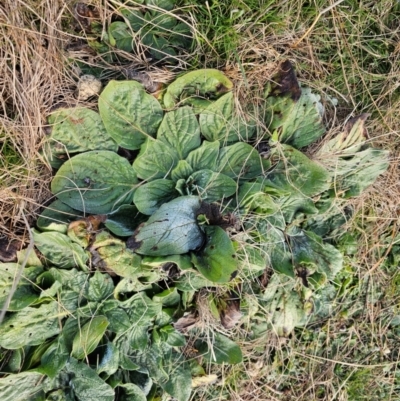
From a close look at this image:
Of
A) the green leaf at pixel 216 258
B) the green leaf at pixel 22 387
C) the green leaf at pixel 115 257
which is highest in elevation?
the green leaf at pixel 216 258

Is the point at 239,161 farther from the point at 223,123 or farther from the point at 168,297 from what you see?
the point at 168,297

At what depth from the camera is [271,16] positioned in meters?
1.76

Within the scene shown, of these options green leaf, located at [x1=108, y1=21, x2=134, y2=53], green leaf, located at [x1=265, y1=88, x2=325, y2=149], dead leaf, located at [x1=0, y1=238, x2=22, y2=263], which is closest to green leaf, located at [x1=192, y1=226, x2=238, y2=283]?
green leaf, located at [x1=265, y1=88, x2=325, y2=149]

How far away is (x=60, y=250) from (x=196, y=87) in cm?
70

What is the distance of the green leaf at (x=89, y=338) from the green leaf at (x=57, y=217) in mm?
305

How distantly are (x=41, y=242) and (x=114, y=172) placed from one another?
0.32 metres

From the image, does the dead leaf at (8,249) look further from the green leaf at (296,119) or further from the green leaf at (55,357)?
the green leaf at (296,119)

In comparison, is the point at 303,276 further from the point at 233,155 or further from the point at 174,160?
the point at 174,160

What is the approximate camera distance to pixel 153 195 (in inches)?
64.4

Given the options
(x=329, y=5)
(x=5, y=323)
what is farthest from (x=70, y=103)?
(x=329, y=5)

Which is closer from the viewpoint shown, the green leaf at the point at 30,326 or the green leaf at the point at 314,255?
the green leaf at the point at 30,326

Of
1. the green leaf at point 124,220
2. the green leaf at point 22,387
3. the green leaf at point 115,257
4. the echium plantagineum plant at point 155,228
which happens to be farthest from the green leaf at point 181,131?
the green leaf at point 22,387

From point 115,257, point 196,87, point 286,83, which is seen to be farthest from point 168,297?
point 286,83

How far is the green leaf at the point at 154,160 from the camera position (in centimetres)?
162
